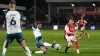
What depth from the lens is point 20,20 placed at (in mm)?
14523

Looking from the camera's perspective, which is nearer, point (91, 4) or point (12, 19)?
point (12, 19)

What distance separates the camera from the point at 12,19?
1429cm

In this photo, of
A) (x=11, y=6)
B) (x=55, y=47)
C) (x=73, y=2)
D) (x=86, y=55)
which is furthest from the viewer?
(x=73, y=2)

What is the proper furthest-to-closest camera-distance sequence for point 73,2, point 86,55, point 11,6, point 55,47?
point 73,2 → point 55,47 → point 86,55 → point 11,6

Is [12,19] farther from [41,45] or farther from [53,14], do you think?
[53,14]

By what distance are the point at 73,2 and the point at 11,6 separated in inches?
2546

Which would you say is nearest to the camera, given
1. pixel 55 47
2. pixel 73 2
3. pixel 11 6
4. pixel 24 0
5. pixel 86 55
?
pixel 11 6

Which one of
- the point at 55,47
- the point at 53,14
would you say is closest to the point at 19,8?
the point at 53,14

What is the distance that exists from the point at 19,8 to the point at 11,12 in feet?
216

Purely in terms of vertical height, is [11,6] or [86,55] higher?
[11,6]

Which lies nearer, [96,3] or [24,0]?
[96,3]

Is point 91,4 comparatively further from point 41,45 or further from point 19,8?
Answer: point 41,45

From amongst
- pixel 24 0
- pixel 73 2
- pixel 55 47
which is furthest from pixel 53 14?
pixel 55 47

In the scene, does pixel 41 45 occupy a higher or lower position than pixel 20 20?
lower
